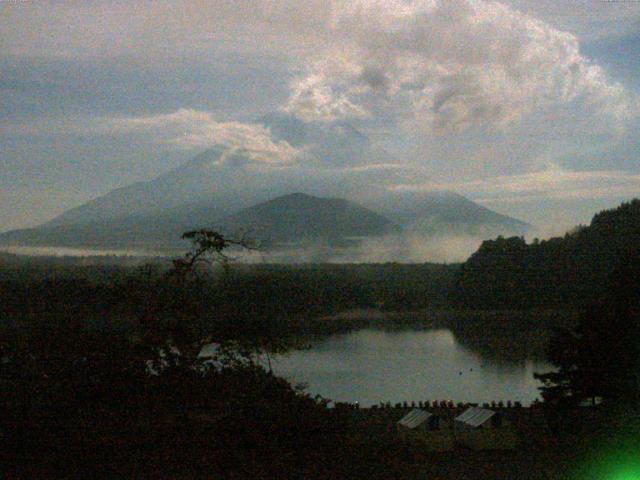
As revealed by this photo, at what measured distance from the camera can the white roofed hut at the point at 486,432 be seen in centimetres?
948

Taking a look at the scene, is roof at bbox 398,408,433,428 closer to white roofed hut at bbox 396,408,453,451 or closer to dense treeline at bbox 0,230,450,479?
white roofed hut at bbox 396,408,453,451

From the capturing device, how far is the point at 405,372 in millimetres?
22188

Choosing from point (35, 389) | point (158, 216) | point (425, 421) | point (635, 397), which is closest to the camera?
point (35, 389)

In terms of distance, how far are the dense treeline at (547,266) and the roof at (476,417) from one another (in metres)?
20.3

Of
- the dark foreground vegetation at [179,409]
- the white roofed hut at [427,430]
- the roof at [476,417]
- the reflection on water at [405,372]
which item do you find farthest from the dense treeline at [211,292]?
the roof at [476,417]

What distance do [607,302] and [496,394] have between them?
775cm

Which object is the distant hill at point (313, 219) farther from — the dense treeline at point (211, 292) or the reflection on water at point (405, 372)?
the reflection on water at point (405, 372)

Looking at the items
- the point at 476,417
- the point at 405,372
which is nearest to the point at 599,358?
the point at 476,417

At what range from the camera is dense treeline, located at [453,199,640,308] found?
31094mm

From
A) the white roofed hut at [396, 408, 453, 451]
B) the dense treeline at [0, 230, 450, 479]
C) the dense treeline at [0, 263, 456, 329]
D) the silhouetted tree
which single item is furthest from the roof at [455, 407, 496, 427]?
the dense treeline at [0, 230, 450, 479]

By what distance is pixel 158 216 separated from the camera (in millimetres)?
55500

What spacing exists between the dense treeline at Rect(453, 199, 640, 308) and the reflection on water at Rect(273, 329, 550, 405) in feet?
17.7

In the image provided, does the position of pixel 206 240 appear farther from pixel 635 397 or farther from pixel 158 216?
pixel 158 216

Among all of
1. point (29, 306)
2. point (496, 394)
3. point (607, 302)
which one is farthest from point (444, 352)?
point (29, 306)
